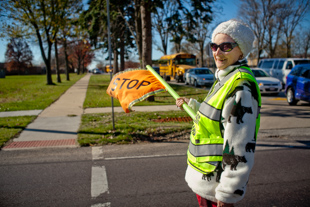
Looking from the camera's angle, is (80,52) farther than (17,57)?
No

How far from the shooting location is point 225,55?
1687 millimetres

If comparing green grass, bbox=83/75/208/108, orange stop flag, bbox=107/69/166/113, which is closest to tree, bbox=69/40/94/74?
green grass, bbox=83/75/208/108

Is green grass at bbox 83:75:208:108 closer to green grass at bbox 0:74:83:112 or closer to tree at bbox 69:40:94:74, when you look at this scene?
green grass at bbox 0:74:83:112

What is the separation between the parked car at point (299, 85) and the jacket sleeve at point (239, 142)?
1094cm

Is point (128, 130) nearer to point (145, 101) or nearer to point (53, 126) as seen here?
point (53, 126)

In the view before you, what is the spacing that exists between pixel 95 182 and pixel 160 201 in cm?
120

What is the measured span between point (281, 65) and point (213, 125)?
789 inches

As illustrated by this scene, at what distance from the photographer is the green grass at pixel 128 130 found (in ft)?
21.9

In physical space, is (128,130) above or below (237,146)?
below

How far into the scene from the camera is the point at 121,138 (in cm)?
671

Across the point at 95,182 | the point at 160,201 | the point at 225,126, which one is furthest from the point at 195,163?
the point at 95,182

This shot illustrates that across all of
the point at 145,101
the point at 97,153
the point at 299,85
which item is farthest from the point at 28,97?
the point at 299,85

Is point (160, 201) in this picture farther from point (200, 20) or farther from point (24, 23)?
point (24, 23)

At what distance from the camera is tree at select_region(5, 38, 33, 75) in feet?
268
